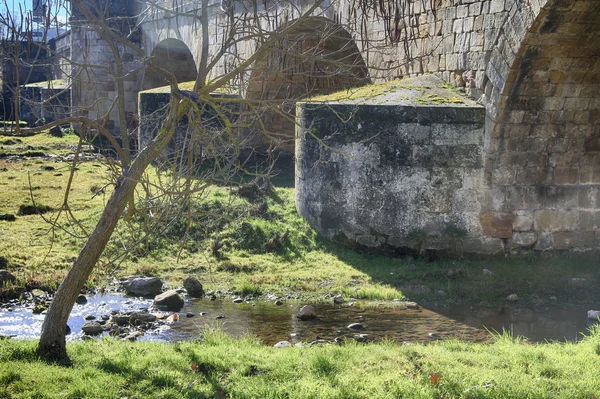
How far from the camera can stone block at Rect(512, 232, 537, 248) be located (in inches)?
385

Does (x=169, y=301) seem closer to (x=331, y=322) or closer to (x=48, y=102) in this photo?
(x=331, y=322)

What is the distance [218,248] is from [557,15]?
17.1 feet

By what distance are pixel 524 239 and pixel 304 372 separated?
5239 mm

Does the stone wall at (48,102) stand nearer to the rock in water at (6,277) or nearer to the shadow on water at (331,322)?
the rock in water at (6,277)

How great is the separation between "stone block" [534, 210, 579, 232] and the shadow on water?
181 centimetres

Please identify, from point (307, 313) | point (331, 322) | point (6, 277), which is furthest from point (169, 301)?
point (6, 277)

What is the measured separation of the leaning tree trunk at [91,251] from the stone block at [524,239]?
5.67 metres

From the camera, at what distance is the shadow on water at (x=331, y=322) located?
730cm

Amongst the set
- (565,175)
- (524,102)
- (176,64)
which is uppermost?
(176,64)

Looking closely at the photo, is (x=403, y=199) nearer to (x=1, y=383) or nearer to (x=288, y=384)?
(x=288, y=384)

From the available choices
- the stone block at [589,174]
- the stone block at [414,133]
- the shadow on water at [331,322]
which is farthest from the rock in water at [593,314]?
the stone block at [414,133]

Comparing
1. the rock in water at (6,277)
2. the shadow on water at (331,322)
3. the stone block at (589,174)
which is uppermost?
the stone block at (589,174)

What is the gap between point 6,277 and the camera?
882cm

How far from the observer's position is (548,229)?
988cm
